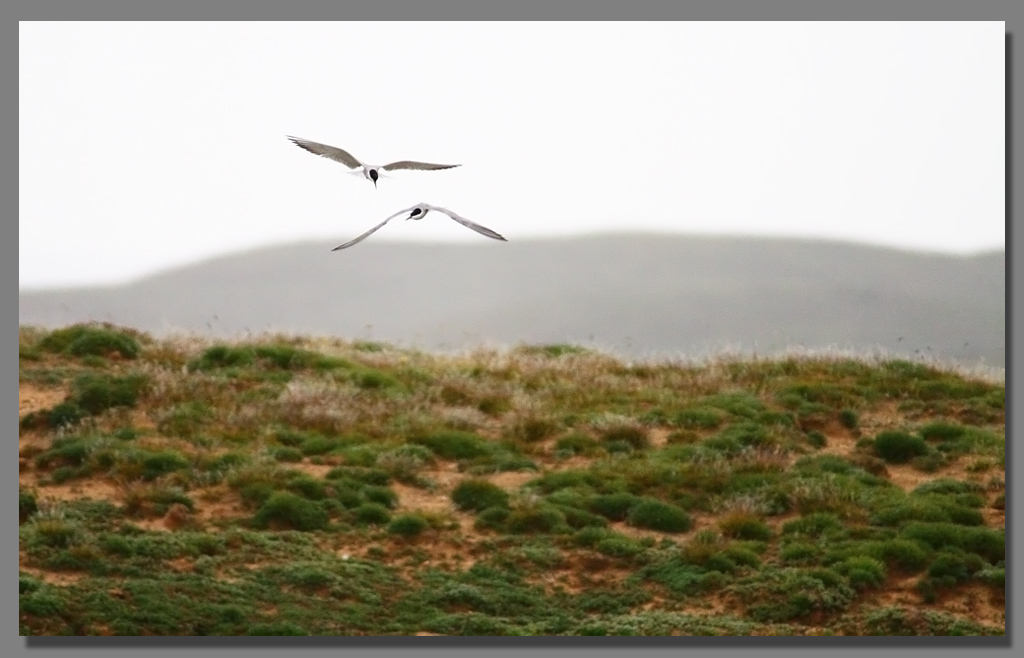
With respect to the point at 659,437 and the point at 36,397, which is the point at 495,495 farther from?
the point at 36,397

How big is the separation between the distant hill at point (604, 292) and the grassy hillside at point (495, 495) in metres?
0.91

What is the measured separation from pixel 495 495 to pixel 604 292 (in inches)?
126

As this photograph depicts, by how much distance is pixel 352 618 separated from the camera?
37.4 feet

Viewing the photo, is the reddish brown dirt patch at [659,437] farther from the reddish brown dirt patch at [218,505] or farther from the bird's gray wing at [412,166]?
the bird's gray wing at [412,166]

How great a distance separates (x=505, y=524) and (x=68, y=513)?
4186mm

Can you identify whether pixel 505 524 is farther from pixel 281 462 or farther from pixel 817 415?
pixel 817 415

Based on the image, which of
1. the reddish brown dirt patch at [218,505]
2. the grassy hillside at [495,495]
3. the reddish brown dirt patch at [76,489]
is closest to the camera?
the grassy hillside at [495,495]

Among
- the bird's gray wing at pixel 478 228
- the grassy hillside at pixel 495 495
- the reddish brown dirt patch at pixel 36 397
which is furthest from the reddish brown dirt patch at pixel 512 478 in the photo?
the reddish brown dirt patch at pixel 36 397

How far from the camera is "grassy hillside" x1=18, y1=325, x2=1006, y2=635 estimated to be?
11.6m

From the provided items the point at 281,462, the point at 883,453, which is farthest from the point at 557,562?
the point at 883,453

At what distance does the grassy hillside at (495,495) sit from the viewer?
11.6m

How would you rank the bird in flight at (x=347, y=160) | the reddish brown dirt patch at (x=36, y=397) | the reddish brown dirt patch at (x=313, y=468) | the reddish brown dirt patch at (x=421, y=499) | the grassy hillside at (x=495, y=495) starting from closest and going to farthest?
the bird in flight at (x=347, y=160), the grassy hillside at (x=495, y=495), the reddish brown dirt patch at (x=421, y=499), the reddish brown dirt patch at (x=313, y=468), the reddish brown dirt patch at (x=36, y=397)

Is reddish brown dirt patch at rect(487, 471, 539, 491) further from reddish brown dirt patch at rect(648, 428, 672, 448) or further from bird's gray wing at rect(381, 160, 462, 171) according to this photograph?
bird's gray wing at rect(381, 160, 462, 171)

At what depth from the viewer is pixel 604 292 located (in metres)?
15.6
